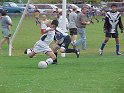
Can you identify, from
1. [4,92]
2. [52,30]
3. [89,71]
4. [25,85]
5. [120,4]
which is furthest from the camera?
[120,4]

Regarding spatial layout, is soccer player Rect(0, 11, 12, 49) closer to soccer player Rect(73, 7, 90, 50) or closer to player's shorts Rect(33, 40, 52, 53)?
soccer player Rect(73, 7, 90, 50)

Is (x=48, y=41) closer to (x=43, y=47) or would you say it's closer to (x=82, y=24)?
(x=43, y=47)

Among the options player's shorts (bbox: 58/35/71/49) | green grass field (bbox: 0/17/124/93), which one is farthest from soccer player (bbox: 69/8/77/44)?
player's shorts (bbox: 58/35/71/49)

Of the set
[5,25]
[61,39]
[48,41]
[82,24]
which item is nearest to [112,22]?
[82,24]

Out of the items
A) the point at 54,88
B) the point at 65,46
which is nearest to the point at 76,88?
the point at 54,88

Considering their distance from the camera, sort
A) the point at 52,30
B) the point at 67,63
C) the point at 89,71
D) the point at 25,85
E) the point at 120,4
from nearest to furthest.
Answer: the point at 25,85 → the point at 89,71 → the point at 52,30 → the point at 67,63 → the point at 120,4

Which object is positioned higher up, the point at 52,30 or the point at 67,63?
the point at 52,30

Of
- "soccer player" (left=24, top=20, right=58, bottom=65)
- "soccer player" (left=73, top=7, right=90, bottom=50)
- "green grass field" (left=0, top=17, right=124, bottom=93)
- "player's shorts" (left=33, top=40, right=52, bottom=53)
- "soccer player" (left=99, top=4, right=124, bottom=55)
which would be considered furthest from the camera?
"soccer player" (left=73, top=7, right=90, bottom=50)

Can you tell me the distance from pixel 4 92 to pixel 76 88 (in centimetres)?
175

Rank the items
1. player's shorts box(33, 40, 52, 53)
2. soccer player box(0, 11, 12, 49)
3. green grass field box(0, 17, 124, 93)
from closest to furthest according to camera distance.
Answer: green grass field box(0, 17, 124, 93), player's shorts box(33, 40, 52, 53), soccer player box(0, 11, 12, 49)

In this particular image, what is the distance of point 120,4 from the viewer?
2849 inches

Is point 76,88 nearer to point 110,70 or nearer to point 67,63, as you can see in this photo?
point 110,70

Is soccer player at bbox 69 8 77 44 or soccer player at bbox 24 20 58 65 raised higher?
soccer player at bbox 24 20 58 65

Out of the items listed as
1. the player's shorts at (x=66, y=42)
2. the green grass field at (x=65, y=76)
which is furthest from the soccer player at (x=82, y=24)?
the player's shorts at (x=66, y=42)
